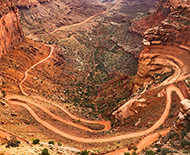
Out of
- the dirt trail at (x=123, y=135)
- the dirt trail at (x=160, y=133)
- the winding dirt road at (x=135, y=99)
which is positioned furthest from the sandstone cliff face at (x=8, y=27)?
the dirt trail at (x=160, y=133)

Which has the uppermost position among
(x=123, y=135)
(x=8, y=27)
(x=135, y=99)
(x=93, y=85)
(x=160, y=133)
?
(x=8, y=27)

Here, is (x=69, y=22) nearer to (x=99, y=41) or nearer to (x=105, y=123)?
(x=99, y=41)

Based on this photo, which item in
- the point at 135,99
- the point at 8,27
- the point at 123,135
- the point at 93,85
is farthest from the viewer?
the point at 93,85

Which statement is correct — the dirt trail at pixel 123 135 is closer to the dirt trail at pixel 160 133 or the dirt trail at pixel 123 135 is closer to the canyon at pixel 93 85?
the dirt trail at pixel 160 133

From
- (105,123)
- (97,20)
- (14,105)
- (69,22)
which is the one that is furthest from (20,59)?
(97,20)

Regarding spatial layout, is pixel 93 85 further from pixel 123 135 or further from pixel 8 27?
pixel 123 135

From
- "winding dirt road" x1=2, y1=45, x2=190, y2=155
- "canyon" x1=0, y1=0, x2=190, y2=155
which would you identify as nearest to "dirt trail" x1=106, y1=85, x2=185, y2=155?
"winding dirt road" x1=2, y1=45, x2=190, y2=155

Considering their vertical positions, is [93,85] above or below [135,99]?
above

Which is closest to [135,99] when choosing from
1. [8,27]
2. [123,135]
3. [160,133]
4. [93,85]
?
[123,135]
